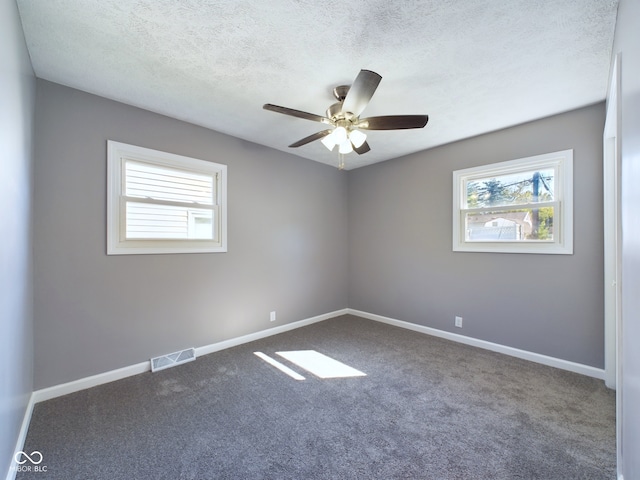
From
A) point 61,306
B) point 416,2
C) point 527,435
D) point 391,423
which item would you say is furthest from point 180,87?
point 527,435

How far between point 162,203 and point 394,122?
7.84ft

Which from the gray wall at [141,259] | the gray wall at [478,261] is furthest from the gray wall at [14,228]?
the gray wall at [478,261]

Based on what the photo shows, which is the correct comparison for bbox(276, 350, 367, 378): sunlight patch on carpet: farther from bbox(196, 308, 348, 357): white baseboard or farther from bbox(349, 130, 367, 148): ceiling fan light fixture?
bbox(349, 130, 367, 148): ceiling fan light fixture

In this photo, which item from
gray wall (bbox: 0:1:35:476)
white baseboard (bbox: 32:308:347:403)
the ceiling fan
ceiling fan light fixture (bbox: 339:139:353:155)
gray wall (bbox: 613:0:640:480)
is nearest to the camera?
gray wall (bbox: 613:0:640:480)

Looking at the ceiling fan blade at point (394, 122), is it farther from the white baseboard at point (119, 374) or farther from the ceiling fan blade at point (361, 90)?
the white baseboard at point (119, 374)

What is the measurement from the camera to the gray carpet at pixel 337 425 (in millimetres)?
1545

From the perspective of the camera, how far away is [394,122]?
7.01 feet

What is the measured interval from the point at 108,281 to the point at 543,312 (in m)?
4.31

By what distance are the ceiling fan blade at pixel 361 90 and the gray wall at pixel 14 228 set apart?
5.80 ft

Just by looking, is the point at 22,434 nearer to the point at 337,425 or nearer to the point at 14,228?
the point at 14,228

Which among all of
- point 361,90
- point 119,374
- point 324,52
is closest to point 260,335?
point 119,374

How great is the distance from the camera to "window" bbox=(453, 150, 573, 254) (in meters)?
2.75
